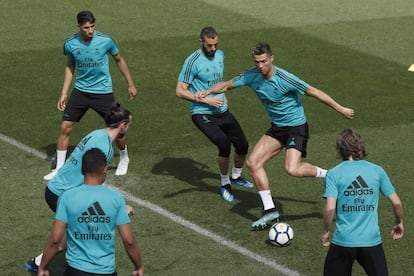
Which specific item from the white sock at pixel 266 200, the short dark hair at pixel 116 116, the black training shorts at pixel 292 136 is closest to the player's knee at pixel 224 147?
the black training shorts at pixel 292 136

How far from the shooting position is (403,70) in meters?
23.1

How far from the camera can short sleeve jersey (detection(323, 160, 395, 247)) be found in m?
11.0

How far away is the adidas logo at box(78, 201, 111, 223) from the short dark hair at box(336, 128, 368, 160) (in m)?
2.65

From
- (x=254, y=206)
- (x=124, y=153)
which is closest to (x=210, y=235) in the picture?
(x=254, y=206)

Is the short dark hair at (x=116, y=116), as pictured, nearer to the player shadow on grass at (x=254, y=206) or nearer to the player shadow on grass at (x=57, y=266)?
the player shadow on grass at (x=57, y=266)

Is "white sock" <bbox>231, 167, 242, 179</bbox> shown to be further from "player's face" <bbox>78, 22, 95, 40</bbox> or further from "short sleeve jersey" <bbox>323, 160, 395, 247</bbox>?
"short sleeve jersey" <bbox>323, 160, 395, 247</bbox>

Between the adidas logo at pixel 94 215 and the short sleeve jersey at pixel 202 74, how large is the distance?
19.8 ft

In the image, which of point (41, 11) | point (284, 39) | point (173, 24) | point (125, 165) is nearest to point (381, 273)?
point (125, 165)

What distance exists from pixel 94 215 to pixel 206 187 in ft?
20.7

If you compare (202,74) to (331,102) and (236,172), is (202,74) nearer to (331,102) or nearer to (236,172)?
(236,172)

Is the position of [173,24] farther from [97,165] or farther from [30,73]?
[97,165]

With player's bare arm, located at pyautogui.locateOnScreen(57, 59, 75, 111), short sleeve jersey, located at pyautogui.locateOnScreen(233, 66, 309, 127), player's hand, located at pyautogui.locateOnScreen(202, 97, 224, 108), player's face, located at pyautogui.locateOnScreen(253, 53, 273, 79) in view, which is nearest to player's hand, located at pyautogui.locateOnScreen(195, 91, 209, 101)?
player's hand, located at pyautogui.locateOnScreen(202, 97, 224, 108)

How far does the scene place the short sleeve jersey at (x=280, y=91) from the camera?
14.5 meters

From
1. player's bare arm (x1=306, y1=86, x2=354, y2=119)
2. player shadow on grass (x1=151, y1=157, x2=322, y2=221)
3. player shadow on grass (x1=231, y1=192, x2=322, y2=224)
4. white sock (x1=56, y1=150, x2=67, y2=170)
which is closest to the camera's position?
player's bare arm (x1=306, y1=86, x2=354, y2=119)
